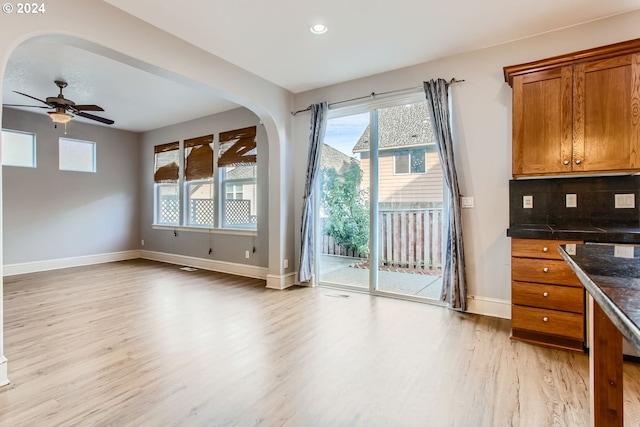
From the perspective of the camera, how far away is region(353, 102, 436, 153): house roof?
363cm

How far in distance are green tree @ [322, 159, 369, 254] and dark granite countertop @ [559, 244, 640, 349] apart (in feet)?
9.00

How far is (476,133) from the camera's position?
3.25m

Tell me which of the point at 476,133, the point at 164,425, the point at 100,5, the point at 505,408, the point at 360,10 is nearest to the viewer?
the point at 164,425

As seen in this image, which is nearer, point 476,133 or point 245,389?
point 245,389

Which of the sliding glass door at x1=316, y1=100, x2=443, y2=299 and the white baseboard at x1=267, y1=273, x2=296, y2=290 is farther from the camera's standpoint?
the white baseboard at x1=267, y1=273, x2=296, y2=290

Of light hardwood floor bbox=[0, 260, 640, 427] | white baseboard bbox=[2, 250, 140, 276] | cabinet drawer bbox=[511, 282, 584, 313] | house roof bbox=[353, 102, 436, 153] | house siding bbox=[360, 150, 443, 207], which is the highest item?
house roof bbox=[353, 102, 436, 153]

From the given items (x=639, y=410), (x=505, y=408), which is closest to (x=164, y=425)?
(x=505, y=408)

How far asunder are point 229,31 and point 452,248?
9.98 ft

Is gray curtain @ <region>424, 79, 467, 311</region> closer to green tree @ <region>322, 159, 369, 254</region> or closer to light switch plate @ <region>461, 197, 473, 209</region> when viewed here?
light switch plate @ <region>461, 197, 473, 209</region>

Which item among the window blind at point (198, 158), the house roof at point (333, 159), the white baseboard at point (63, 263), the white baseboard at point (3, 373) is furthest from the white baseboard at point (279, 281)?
the white baseboard at point (63, 263)

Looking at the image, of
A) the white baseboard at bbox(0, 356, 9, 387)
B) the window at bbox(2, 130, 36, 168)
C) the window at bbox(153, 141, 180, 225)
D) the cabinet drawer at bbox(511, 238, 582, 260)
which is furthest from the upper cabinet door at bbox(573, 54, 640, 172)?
the window at bbox(2, 130, 36, 168)

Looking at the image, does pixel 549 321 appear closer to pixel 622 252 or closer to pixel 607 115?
pixel 622 252

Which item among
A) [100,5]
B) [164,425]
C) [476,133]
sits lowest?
[164,425]

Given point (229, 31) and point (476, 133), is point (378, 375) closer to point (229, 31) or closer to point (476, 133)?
point (476, 133)
